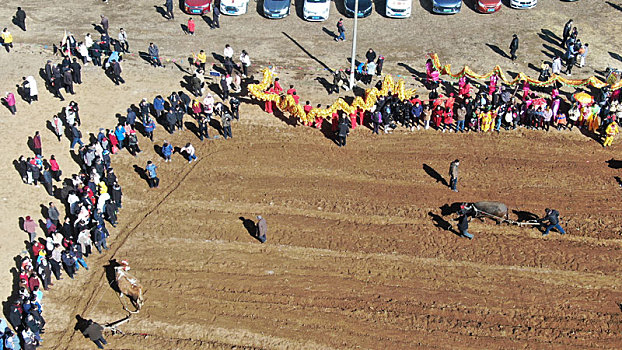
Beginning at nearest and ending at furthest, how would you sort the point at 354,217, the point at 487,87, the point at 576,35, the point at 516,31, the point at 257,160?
the point at 354,217
the point at 257,160
the point at 487,87
the point at 576,35
the point at 516,31

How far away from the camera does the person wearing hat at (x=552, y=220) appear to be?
25375mm

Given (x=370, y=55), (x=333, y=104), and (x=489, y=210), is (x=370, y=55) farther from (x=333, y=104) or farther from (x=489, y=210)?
(x=489, y=210)

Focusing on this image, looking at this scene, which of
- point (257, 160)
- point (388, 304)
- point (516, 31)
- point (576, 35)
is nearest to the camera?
point (388, 304)

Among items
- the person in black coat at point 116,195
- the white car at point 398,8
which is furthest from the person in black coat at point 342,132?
the white car at point 398,8

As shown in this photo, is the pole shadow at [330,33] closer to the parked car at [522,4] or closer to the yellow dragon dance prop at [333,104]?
the yellow dragon dance prop at [333,104]

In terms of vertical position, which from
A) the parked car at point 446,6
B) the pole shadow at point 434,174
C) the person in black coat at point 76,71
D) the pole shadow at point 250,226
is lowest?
the pole shadow at point 250,226

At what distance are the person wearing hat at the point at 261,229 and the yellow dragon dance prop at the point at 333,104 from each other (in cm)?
748

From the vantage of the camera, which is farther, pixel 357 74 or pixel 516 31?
pixel 516 31

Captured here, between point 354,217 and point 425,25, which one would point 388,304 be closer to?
point 354,217

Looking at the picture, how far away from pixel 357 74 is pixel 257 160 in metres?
8.46

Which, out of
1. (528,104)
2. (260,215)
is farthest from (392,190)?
(528,104)

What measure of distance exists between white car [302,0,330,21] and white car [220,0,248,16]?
3.86 m

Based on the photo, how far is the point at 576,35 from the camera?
1431 inches

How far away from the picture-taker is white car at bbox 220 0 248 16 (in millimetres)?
40406
